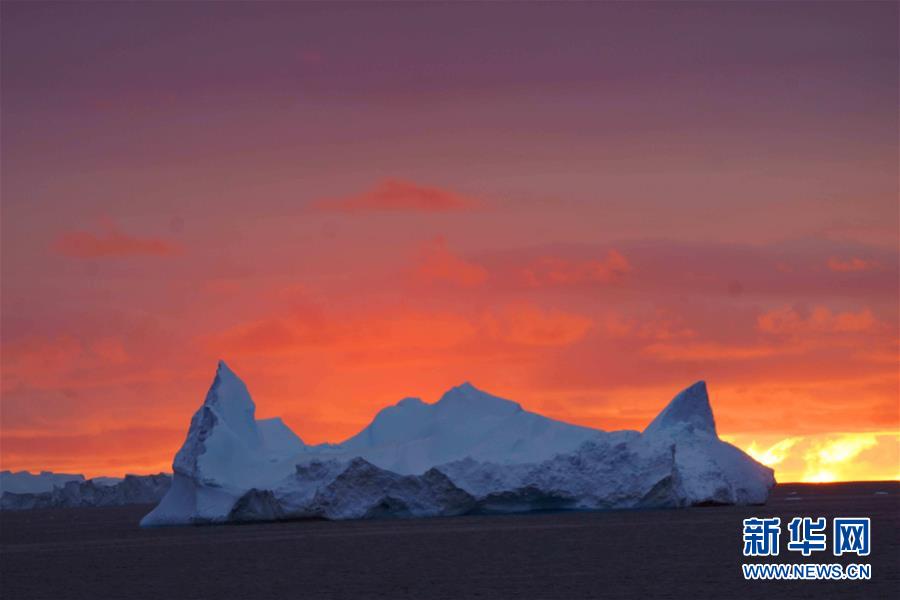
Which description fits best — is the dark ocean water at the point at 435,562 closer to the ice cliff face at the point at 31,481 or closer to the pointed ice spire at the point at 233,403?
the pointed ice spire at the point at 233,403

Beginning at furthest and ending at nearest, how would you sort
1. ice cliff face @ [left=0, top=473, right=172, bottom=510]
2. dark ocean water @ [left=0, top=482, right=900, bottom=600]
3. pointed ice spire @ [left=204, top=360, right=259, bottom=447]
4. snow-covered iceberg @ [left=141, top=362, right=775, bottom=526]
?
ice cliff face @ [left=0, top=473, right=172, bottom=510], pointed ice spire @ [left=204, top=360, right=259, bottom=447], snow-covered iceberg @ [left=141, top=362, right=775, bottom=526], dark ocean water @ [left=0, top=482, right=900, bottom=600]

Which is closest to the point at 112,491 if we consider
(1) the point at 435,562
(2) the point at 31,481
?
(2) the point at 31,481

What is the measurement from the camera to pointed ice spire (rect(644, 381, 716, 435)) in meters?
62.5

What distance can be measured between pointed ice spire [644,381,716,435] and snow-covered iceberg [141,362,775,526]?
0.50 metres

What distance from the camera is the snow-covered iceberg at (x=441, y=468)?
178ft

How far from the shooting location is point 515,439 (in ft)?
195

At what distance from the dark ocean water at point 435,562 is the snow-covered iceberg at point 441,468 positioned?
1018 millimetres

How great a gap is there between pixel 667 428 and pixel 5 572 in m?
29.5

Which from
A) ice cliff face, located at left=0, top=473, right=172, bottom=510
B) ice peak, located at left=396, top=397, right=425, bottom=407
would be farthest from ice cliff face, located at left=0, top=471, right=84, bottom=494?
ice peak, located at left=396, top=397, right=425, bottom=407

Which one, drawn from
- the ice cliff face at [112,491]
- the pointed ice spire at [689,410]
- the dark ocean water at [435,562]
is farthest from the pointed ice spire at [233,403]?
the ice cliff face at [112,491]

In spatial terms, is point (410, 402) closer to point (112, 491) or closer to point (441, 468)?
point (441, 468)

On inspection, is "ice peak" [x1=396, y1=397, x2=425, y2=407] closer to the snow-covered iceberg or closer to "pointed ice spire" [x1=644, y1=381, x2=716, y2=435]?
the snow-covered iceberg

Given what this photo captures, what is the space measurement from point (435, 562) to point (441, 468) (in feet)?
57.2

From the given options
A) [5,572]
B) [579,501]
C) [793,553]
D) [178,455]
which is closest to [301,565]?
[5,572]
